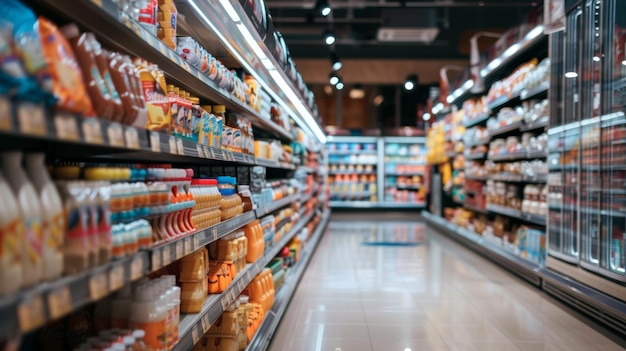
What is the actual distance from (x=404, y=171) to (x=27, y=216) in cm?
1457

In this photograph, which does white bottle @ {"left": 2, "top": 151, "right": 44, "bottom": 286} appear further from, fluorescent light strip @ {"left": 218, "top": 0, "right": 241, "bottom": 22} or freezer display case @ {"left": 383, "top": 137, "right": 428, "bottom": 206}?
freezer display case @ {"left": 383, "top": 137, "right": 428, "bottom": 206}

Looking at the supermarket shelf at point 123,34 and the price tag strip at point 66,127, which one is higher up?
the supermarket shelf at point 123,34

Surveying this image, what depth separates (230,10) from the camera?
264 centimetres

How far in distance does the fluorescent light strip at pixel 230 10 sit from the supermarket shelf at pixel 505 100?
15.5 ft

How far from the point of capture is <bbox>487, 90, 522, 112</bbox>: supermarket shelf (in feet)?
22.2

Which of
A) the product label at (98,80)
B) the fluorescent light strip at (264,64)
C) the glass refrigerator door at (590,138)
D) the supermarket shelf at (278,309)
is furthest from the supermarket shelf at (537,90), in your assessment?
the product label at (98,80)

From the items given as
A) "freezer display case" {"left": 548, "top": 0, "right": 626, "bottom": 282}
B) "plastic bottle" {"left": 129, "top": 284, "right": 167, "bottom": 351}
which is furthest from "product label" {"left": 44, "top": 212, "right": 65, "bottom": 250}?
"freezer display case" {"left": 548, "top": 0, "right": 626, "bottom": 282}

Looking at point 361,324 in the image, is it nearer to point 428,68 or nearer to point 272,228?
point 272,228

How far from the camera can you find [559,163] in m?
5.11

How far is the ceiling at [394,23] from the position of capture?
10.3m

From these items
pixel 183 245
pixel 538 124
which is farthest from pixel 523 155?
pixel 183 245

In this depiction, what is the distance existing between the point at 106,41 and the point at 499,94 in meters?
6.48

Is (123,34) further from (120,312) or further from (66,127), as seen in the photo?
(120,312)

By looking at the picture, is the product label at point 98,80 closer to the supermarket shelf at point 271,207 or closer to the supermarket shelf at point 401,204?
the supermarket shelf at point 271,207
